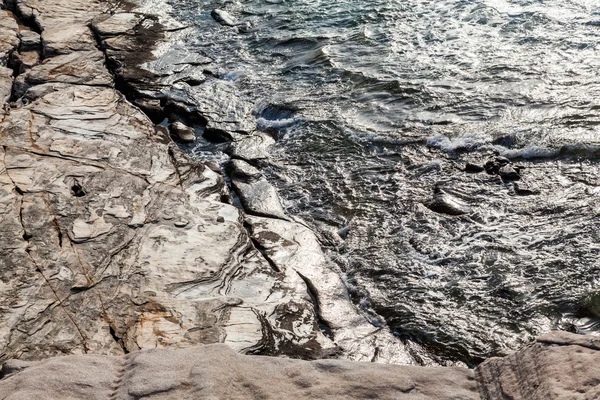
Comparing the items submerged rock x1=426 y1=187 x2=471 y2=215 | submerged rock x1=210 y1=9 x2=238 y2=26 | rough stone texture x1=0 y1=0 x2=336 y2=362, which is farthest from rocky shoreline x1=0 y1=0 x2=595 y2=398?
submerged rock x1=210 y1=9 x2=238 y2=26

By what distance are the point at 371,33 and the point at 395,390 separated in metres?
6.71

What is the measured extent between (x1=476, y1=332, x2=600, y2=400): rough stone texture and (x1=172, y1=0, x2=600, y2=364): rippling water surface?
953 millimetres

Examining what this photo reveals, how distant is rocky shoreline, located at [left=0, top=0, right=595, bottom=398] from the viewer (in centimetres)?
379

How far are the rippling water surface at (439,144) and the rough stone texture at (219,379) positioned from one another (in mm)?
1070

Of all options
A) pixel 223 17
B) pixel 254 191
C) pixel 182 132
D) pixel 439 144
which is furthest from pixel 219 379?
pixel 223 17

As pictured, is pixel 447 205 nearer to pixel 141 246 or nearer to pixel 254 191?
pixel 254 191

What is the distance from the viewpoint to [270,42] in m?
9.12

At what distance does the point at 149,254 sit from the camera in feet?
14.9

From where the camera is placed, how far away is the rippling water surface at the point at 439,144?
447cm

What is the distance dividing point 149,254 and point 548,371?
8.60 ft

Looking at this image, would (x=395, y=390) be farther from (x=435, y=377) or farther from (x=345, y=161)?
(x=345, y=161)

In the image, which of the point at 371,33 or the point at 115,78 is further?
the point at 371,33

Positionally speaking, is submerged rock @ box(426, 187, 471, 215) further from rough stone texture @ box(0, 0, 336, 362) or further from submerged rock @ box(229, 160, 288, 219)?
rough stone texture @ box(0, 0, 336, 362)

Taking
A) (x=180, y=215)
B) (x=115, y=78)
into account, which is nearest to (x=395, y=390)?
(x=180, y=215)
